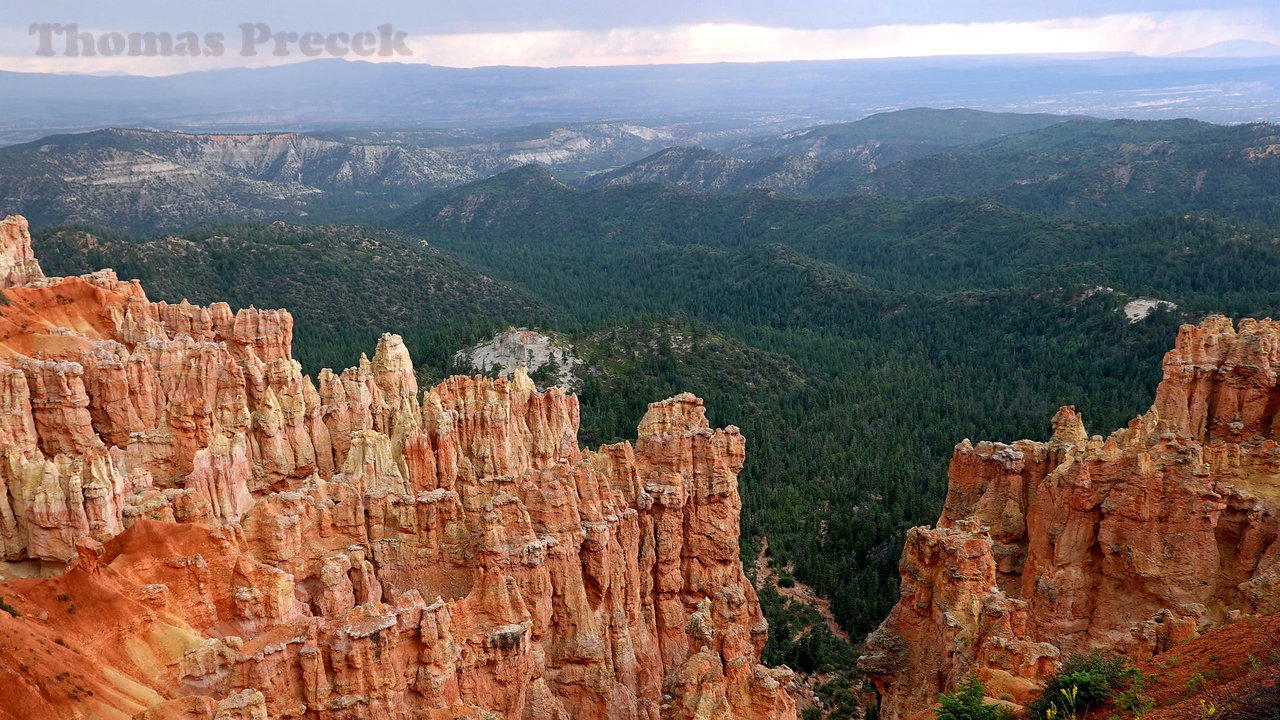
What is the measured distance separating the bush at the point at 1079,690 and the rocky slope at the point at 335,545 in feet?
26.5

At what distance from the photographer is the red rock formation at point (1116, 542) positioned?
3516 cm

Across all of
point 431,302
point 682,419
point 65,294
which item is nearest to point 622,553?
point 682,419

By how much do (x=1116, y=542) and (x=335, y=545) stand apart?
29137 millimetres

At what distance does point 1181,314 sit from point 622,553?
88.7m

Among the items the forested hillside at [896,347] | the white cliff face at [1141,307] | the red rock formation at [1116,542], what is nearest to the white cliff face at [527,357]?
the forested hillside at [896,347]

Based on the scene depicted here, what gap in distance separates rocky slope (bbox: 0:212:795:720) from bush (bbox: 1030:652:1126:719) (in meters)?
8.07

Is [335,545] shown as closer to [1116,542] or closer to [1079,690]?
[1079,690]

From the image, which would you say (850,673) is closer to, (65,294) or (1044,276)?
(65,294)

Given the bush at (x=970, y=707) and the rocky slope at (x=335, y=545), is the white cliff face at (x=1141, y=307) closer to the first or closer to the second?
the rocky slope at (x=335, y=545)

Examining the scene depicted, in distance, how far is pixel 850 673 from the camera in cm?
5138

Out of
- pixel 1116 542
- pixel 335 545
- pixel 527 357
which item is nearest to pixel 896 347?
pixel 527 357

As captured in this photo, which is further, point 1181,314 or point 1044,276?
point 1044,276

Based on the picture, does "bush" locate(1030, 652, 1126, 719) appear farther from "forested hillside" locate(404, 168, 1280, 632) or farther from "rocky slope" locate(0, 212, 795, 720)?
"forested hillside" locate(404, 168, 1280, 632)

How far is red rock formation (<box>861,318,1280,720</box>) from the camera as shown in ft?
115
